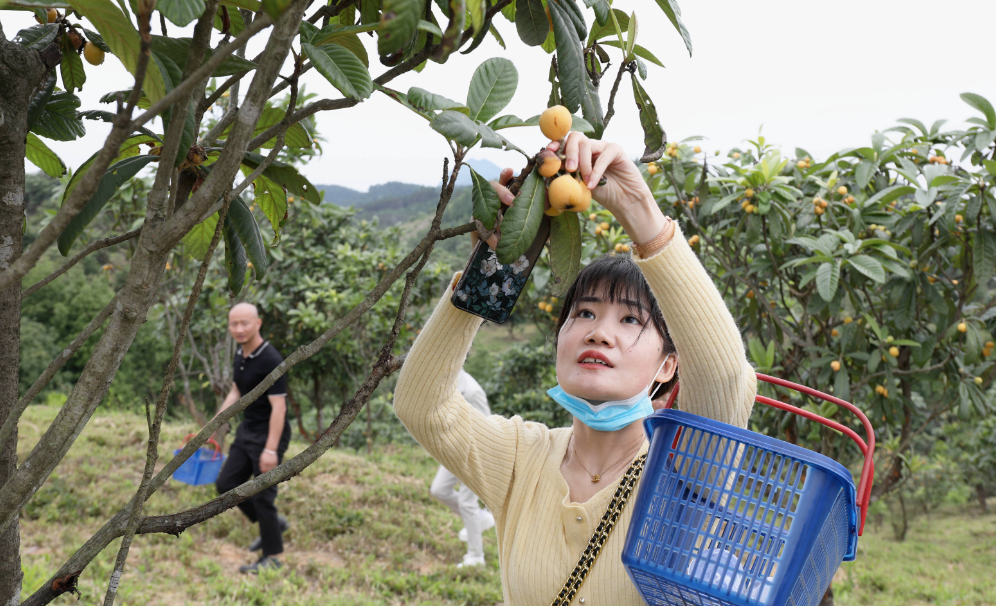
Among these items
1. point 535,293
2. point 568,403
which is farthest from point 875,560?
point 568,403

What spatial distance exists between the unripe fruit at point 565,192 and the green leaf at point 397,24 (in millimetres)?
333

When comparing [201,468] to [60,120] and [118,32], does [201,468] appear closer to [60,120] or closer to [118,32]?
[60,120]

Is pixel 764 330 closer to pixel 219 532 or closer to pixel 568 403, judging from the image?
pixel 568 403

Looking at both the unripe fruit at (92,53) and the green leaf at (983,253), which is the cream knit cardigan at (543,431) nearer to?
the unripe fruit at (92,53)

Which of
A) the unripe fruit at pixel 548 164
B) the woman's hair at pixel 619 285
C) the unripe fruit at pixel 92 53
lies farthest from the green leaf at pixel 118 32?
the woman's hair at pixel 619 285

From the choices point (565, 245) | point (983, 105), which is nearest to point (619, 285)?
point (565, 245)

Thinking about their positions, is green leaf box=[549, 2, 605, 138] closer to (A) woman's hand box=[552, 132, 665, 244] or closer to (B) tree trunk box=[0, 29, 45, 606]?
(A) woman's hand box=[552, 132, 665, 244]

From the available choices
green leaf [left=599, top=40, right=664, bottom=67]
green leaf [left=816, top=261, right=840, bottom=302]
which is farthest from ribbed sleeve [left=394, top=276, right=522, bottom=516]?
green leaf [left=816, top=261, right=840, bottom=302]

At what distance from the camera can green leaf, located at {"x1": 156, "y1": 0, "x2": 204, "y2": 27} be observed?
0.64 m

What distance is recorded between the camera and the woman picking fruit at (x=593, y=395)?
1.13 m

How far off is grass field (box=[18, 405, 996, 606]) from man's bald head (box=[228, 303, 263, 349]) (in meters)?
1.32

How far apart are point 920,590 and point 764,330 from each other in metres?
2.37

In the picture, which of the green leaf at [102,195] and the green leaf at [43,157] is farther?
the green leaf at [43,157]

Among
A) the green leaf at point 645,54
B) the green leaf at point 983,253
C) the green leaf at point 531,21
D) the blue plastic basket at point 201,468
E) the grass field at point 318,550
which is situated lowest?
the grass field at point 318,550
